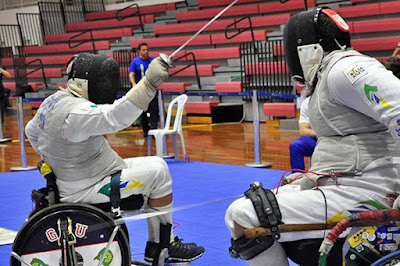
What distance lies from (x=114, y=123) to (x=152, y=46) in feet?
40.4

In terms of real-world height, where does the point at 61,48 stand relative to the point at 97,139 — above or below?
below

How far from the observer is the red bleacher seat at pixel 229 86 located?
12695 mm

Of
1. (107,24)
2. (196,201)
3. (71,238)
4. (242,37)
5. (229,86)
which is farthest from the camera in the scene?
(107,24)

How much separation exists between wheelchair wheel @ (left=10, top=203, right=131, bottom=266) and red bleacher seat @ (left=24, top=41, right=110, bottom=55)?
45.7ft

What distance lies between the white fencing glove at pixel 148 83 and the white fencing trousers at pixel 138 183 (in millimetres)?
478

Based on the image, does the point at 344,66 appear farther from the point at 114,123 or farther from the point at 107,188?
the point at 107,188

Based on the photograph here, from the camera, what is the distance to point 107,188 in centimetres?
355

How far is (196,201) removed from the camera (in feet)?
19.2

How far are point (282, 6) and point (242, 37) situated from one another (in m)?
0.95

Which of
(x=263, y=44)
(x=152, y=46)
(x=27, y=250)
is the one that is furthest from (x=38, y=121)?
(x=152, y=46)

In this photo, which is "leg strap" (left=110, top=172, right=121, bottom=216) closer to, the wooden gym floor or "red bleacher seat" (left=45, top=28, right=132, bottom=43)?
the wooden gym floor

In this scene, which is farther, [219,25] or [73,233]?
[219,25]

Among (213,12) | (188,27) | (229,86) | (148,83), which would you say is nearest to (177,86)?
(229,86)

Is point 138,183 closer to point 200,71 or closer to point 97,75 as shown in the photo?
point 97,75
